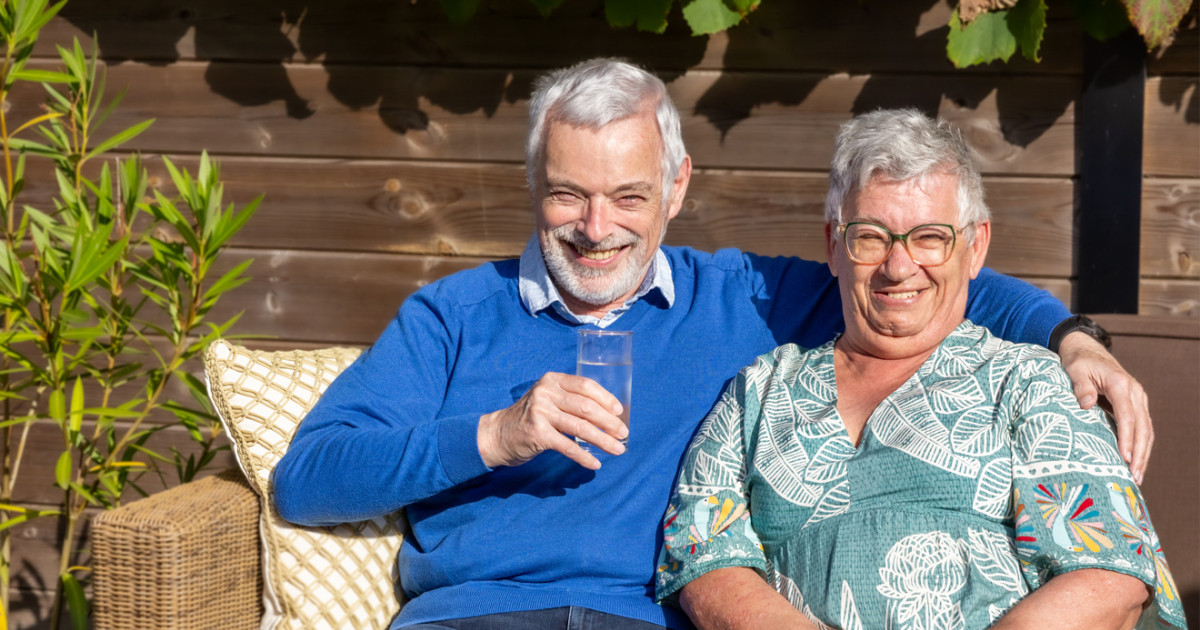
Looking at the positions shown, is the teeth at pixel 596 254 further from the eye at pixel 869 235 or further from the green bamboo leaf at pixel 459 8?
the green bamboo leaf at pixel 459 8

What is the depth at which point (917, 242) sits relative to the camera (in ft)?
5.07

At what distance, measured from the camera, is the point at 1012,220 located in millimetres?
Result: 2520

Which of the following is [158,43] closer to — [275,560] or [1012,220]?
[275,560]

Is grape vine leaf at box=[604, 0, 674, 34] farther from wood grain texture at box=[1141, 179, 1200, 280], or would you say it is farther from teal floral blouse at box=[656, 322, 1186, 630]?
wood grain texture at box=[1141, 179, 1200, 280]

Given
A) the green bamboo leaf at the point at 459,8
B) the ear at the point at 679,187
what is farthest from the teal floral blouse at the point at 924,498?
the green bamboo leaf at the point at 459,8

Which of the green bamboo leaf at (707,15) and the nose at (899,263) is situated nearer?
the nose at (899,263)

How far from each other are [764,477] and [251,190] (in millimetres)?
1950

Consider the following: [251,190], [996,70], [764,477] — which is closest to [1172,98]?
[996,70]

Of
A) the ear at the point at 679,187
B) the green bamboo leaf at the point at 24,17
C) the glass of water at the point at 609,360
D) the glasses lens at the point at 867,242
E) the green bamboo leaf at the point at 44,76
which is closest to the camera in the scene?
the glass of water at the point at 609,360

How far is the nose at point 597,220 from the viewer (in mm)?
1825

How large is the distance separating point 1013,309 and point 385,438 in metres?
1.19

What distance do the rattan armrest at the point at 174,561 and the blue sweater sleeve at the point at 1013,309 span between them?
1.46m

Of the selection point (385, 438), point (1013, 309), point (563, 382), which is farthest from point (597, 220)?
point (1013, 309)

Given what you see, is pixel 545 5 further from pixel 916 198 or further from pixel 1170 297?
pixel 1170 297
